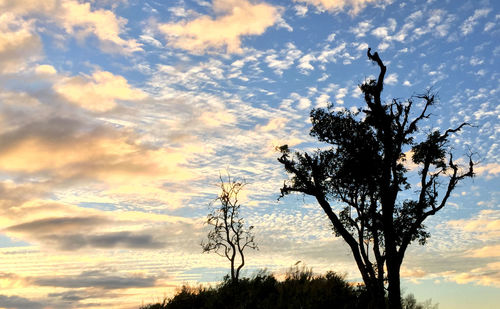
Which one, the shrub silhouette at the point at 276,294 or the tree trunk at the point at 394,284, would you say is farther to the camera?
the tree trunk at the point at 394,284

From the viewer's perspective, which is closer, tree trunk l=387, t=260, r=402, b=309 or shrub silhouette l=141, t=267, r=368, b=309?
shrub silhouette l=141, t=267, r=368, b=309

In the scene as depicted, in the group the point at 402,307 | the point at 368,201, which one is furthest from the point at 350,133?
the point at 402,307

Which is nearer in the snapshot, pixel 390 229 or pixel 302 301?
pixel 302 301

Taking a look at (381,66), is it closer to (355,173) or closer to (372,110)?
(372,110)

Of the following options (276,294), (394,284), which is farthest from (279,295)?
(394,284)

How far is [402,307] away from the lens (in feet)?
85.5

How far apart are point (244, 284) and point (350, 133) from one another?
11235 mm

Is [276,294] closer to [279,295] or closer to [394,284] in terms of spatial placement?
[279,295]

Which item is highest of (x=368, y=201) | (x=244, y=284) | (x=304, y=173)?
(x=304, y=173)

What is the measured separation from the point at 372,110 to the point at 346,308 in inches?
478

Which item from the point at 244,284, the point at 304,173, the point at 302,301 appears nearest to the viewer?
the point at 302,301

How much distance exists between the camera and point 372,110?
28484 mm

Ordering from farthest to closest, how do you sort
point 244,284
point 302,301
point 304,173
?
point 304,173 → point 244,284 → point 302,301

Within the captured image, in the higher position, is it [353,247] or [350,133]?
[350,133]
